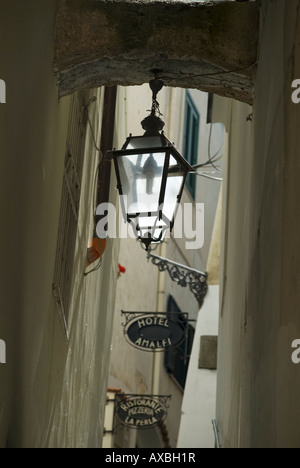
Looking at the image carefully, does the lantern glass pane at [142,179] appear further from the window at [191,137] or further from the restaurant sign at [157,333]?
the window at [191,137]

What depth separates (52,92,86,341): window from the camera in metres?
6.73

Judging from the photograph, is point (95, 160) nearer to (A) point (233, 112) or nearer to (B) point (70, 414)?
(A) point (233, 112)

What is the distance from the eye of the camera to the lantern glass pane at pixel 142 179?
5.61 metres

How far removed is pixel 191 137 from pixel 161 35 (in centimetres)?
1338

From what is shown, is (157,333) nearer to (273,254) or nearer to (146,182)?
(146,182)

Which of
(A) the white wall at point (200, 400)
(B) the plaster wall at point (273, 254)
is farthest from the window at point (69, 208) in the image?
(A) the white wall at point (200, 400)

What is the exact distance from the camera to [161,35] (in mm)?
5562

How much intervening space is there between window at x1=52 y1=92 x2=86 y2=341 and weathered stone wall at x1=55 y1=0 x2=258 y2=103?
1250mm

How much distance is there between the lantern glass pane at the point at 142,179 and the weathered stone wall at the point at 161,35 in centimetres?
65

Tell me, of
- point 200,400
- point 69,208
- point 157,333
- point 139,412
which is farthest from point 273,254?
point 139,412

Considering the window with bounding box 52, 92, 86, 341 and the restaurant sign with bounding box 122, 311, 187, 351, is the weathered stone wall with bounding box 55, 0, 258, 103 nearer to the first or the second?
the window with bounding box 52, 92, 86, 341

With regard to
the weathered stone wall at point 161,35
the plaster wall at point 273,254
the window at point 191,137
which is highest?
the window at point 191,137

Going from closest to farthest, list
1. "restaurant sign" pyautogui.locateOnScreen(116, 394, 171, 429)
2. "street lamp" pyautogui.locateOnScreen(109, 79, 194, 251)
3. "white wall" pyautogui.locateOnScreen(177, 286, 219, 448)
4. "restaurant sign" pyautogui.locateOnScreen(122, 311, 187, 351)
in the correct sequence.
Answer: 1. "street lamp" pyautogui.locateOnScreen(109, 79, 194, 251)
2. "white wall" pyautogui.locateOnScreen(177, 286, 219, 448)
3. "restaurant sign" pyautogui.locateOnScreen(122, 311, 187, 351)
4. "restaurant sign" pyautogui.locateOnScreen(116, 394, 171, 429)

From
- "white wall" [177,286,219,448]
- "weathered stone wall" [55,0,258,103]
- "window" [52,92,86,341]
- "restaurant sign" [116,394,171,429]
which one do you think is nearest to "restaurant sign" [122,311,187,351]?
"white wall" [177,286,219,448]
